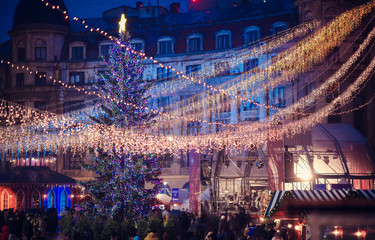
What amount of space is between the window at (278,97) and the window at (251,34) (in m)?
4.81

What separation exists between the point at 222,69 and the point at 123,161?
817 inches

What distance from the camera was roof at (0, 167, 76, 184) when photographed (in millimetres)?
39062

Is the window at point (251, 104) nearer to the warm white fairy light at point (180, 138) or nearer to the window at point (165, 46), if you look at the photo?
the warm white fairy light at point (180, 138)

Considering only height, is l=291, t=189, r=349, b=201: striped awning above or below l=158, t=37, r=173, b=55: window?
below

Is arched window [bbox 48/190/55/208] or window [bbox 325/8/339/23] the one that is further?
arched window [bbox 48/190/55/208]

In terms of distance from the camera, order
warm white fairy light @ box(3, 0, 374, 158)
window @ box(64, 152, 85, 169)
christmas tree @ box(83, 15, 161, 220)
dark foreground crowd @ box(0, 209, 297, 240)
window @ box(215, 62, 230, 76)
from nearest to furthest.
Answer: dark foreground crowd @ box(0, 209, 297, 240) → christmas tree @ box(83, 15, 161, 220) → warm white fairy light @ box(3, 0, 374, 158) → window @ box(215, 62, 230, 76) → window @ box(64, 152, 85, 169)

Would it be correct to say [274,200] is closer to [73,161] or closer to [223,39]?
[223,39]

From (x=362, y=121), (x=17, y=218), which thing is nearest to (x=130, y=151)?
(x=17, y=218)

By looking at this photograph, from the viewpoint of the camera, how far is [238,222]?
23.6 meters

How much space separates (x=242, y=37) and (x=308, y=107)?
8.60 m

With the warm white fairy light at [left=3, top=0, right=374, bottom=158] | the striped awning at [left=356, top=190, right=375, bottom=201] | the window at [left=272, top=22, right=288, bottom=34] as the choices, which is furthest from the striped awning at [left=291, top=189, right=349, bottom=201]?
the window at [left=272, top=22, right=288, bottom=34]

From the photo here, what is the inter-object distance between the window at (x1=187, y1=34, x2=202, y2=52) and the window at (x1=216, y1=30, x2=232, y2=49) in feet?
5.08

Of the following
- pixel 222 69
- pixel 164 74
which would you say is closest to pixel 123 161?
pixel 222 69

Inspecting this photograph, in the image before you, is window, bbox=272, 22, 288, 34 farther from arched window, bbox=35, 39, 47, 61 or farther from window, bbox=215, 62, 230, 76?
arched window, bbox=35, 39, 47, 61
